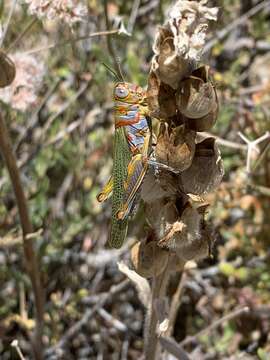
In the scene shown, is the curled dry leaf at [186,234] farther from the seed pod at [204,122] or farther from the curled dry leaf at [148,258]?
the seed pod at [204,122]

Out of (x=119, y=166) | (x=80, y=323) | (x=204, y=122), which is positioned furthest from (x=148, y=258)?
(x=80, y=323)

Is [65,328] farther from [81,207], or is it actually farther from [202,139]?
[202,139]

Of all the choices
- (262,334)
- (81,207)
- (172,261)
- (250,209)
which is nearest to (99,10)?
(81,207)

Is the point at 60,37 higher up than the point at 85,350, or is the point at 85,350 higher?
the point at 60,37

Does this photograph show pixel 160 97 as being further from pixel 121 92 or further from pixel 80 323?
pixel 80 323

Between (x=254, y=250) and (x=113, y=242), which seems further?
(x=254, y=250)

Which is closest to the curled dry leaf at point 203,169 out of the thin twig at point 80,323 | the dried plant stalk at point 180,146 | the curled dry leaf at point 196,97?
the dried plant stalk at point 180,146
